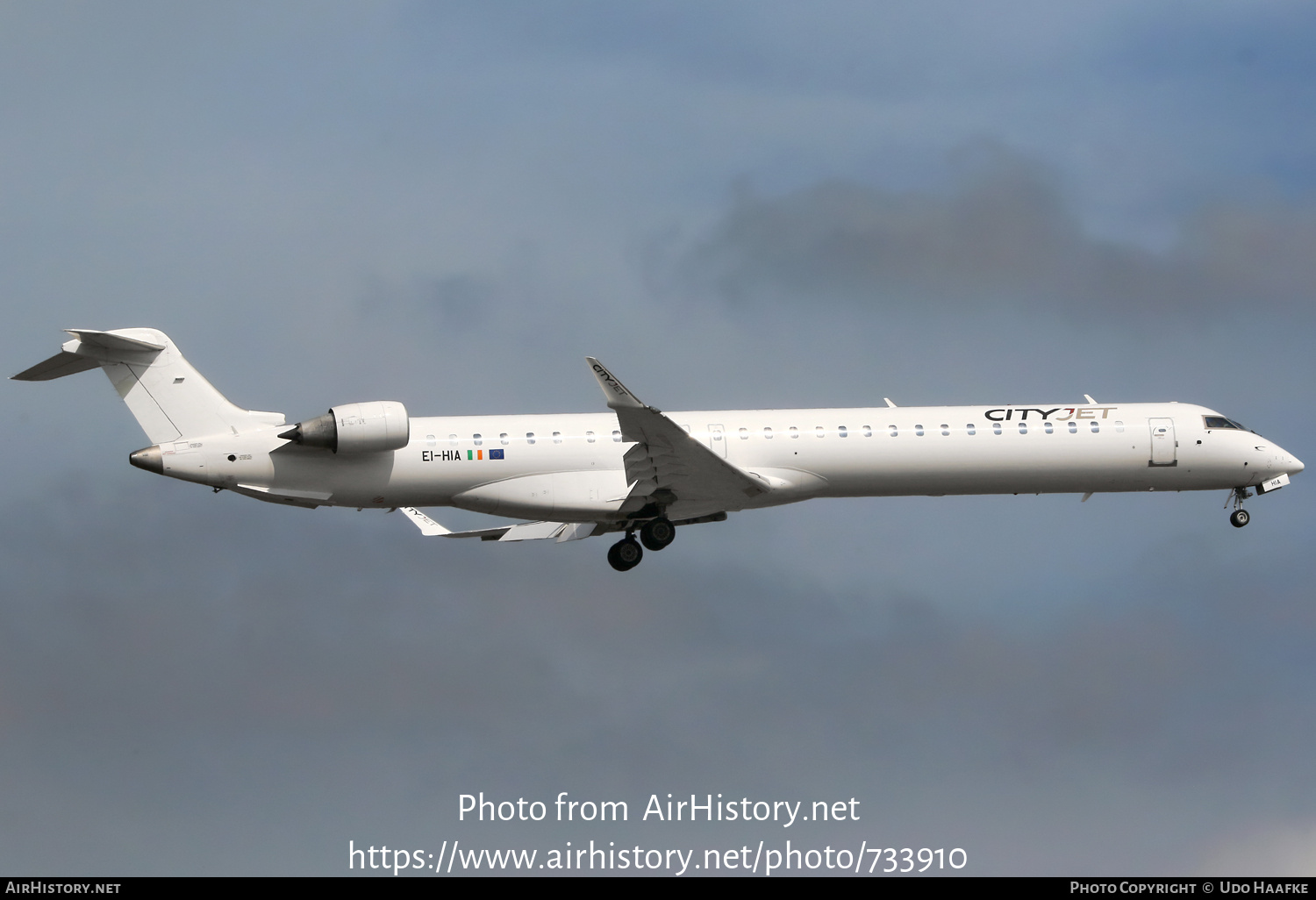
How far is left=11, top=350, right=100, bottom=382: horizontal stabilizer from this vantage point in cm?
3148

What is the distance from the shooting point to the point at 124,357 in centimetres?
3247

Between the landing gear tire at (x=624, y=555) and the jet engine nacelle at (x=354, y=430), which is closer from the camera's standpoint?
the jet engine nacelle at (x=354, y=430)

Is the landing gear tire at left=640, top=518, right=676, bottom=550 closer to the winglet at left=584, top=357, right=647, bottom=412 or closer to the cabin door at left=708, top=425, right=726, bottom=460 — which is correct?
the cabin door at left=708, top=425, right=726, bottom=460

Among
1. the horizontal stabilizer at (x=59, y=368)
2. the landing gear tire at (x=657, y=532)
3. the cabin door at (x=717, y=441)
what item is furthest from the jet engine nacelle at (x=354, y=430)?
the cabin door at (x=717, y=441)

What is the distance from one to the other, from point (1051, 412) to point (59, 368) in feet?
73.0

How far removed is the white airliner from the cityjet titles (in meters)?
0.05

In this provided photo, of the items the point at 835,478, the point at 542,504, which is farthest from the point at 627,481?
the point at 835,478

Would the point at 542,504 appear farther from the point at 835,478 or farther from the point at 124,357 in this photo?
the point at 124,357

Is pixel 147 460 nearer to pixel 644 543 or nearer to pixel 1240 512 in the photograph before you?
pixel 644 543

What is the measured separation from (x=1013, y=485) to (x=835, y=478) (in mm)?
4528

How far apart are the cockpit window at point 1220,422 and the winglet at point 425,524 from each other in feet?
60.6

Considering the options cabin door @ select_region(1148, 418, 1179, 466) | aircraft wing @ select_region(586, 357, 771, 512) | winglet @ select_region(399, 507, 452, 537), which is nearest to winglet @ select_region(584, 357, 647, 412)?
aircraft wing @ select_region(586, 357, 771, 512)

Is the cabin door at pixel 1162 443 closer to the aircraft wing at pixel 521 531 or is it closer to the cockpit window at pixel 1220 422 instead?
the cockpit window at pixel 1220 422

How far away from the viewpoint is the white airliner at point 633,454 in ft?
106
